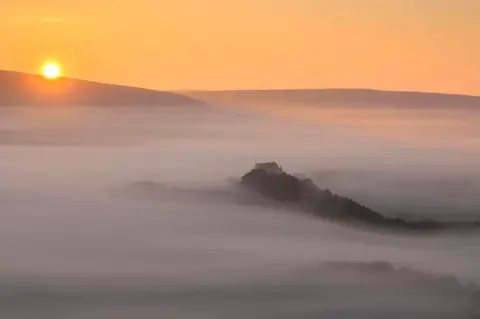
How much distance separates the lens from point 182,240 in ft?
8.93

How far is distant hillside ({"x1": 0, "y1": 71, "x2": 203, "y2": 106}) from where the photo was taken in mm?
5652

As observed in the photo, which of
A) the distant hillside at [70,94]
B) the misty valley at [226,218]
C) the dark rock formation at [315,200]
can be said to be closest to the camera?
the misty valley at [226,218]

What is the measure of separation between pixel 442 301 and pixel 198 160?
2.64 metres

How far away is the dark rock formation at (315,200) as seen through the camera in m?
3.41

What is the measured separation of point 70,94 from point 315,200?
2734 millimetres

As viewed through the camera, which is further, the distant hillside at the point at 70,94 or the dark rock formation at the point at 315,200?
the distant hillside at the point at 70,94

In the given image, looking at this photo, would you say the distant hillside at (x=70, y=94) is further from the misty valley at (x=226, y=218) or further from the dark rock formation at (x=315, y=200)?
the dark rock formation at (x=315, y=200)

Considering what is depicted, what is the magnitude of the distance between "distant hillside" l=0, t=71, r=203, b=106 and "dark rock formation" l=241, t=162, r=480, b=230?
6.57 feet

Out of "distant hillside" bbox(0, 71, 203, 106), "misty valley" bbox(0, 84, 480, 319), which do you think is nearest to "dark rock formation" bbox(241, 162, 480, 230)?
"misty valley" bbox(0, 84, 480, 319)

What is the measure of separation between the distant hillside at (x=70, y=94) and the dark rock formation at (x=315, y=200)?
200 centimetres

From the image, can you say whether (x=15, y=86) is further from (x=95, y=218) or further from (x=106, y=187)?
(x=95, y=218)

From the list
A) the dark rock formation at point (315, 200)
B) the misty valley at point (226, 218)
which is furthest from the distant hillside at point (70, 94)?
the dark rock formation at point (315, 200)

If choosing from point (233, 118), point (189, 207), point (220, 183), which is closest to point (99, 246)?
point (189, 207)

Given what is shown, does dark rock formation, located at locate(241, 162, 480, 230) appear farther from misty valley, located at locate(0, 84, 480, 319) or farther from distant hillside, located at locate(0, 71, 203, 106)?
distant hillside, located at locate(0, 71, 203, 106)
